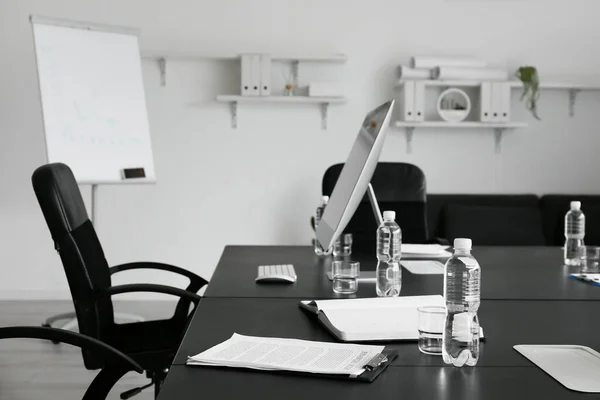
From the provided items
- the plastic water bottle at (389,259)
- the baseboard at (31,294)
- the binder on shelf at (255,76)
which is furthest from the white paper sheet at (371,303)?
the baseboard at (31,294)

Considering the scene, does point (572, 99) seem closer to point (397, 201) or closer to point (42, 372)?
point (397, 201)

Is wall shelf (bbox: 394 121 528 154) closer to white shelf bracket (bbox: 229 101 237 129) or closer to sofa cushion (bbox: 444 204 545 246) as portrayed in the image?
sofa cushion (bbox: 444 204 545 246)

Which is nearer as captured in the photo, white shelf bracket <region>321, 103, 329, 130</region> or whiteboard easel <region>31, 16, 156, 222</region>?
whiteboard easel <region>31, 16, 156, 222</region>

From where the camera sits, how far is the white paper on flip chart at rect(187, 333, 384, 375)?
4.21 feet

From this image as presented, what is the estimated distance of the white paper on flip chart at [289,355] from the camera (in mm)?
1282

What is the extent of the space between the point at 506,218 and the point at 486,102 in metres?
0.84

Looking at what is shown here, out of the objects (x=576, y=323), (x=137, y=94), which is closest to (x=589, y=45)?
(x=137, y=94)

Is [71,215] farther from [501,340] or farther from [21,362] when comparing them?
[21,362]

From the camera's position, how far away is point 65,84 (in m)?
4.43

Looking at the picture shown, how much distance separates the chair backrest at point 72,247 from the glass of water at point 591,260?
1662mm

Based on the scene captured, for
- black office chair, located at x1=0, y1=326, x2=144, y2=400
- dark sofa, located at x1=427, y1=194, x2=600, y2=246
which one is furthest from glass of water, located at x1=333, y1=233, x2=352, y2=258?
dark sofa, located at x1=427, y1=194, x2=600, y2=246

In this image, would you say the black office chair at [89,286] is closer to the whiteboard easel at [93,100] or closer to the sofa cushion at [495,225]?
the whiteboard easel at [93,100]

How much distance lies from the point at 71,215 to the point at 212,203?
2962 millimetres

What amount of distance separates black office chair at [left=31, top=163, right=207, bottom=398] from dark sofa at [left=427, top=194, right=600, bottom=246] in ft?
9.16
